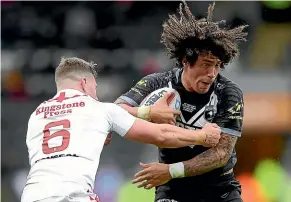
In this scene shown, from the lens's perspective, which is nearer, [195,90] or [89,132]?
[89,132]

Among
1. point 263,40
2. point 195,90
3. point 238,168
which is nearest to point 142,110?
point 195,90

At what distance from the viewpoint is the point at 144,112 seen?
6598 mm

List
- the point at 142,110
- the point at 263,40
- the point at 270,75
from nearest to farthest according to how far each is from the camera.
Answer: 1. the point at 142,110
2. the point at 270,75
3. the point at 263,40

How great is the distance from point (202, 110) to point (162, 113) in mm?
444

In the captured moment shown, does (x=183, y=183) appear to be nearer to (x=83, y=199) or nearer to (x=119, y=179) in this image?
(x=83, y=199)

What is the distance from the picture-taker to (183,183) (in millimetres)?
6824

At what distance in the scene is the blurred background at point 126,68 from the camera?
47.1 ft

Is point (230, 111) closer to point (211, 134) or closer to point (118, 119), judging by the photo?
point (211, 134)

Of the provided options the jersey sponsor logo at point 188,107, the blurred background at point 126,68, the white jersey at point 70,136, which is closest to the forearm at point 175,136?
the white jersey at point 70,136

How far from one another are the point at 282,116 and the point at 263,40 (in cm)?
246

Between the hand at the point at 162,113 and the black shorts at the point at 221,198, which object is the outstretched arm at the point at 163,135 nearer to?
the hand at the point at 162,113

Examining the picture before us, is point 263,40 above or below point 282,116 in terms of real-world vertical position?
above

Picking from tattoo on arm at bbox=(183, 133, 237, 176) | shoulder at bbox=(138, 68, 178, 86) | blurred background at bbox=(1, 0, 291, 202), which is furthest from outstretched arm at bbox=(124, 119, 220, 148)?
blurred background at bbox=(1, 0, 291, 202)

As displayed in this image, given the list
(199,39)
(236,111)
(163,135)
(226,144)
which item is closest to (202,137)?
(163,135)
